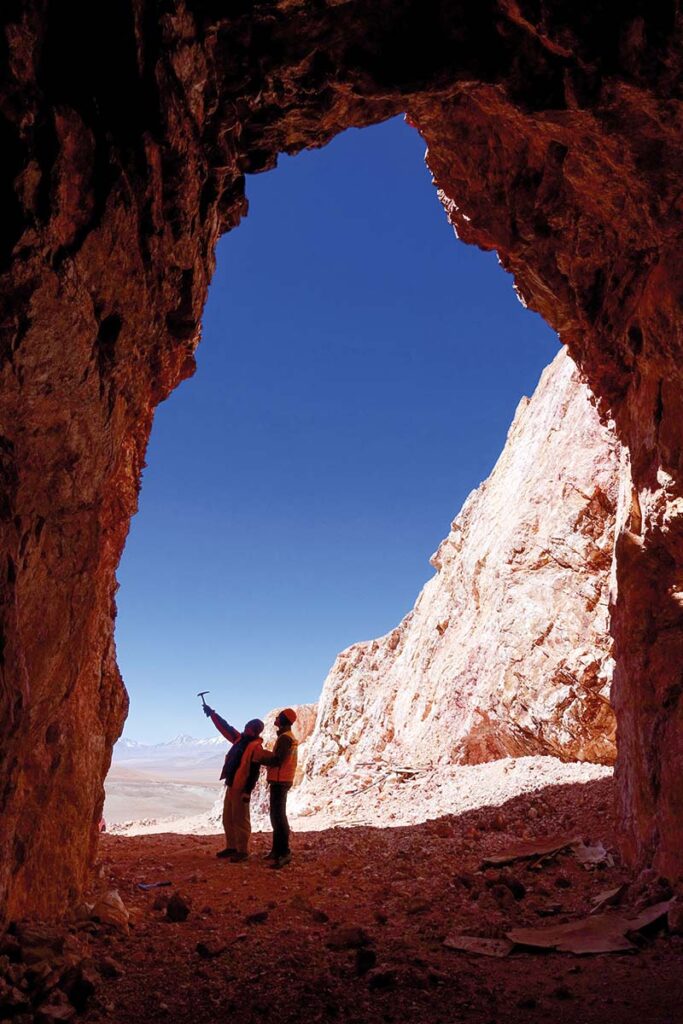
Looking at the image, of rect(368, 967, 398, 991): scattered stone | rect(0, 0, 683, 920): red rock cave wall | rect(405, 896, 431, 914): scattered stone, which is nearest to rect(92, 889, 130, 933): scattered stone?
rect(0, 0, 683, 920): red rock cave wall

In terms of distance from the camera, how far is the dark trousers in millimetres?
8891

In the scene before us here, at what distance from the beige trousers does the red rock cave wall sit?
2.56 meters

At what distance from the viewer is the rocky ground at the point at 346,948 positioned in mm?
4078

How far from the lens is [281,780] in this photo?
9.21 metres

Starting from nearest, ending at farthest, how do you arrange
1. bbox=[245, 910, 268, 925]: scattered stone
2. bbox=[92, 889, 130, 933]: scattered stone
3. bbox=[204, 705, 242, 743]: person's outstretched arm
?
1. bbox=[92, 889, 130, 933]: scattered stone
2. bbox=[245, 910, 268, 925]: scattered stone
3. bbox=[204, 705, 242, 743]: person's outstretched arm

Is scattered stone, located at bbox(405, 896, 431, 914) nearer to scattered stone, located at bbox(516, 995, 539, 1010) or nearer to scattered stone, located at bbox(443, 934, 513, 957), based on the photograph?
scattered stone, located at bbox(443, 934, 513, 957)

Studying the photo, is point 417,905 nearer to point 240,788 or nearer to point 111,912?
point 111,912

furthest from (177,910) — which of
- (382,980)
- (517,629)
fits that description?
(517,629)

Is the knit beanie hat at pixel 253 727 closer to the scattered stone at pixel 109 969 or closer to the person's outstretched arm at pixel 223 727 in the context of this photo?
the person's outstretched arm at pixel 223 727

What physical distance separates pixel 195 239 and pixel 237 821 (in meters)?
7.79

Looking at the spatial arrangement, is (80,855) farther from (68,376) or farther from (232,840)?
(68,376)

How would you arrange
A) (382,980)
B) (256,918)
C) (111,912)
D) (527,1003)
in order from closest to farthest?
(527,1003)
(382,980)
(111,912)
(256,918)

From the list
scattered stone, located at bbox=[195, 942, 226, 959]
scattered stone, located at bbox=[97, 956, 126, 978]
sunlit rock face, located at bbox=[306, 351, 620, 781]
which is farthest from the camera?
sunlit rock face, located at bbox=[306, 351, 620, 781]

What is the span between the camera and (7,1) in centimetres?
389
